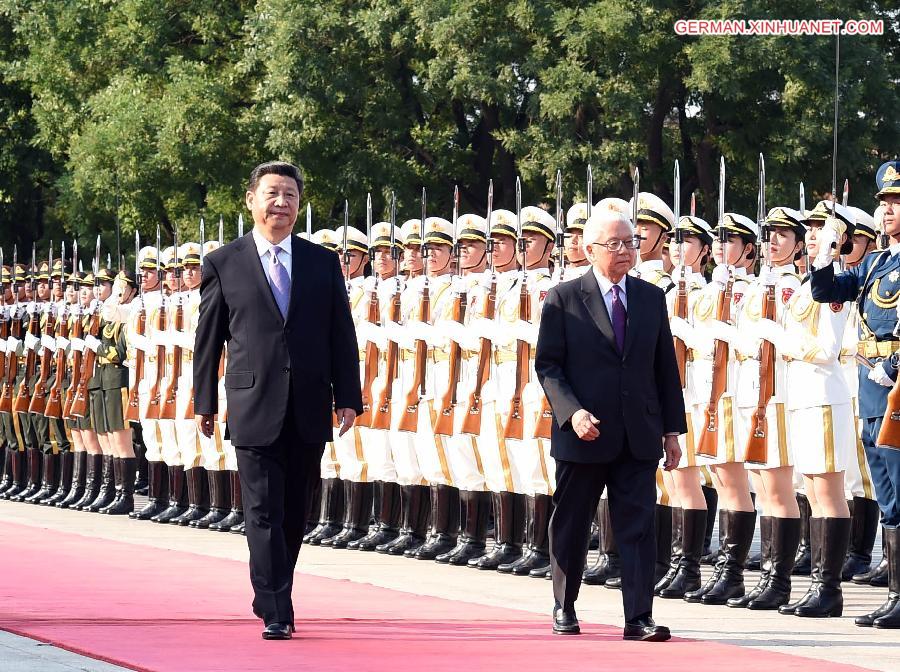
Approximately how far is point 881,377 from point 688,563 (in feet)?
6.63

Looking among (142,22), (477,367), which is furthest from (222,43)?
(477,367)

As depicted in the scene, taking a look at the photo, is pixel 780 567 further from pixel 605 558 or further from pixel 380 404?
pixel 380 404

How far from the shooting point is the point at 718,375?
1062 cm

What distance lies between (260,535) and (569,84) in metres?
15.7

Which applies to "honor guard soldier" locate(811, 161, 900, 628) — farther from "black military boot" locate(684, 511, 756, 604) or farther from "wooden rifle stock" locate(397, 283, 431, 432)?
"wooden rifle stock" locate(397, 283, 431, 432)

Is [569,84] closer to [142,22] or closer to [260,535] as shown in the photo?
[142,22]

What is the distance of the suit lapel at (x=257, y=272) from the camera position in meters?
8.55

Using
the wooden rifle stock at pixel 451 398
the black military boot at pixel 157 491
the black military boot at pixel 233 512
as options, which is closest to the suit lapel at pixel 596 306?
the wooden rifle stock at pixel 451 398

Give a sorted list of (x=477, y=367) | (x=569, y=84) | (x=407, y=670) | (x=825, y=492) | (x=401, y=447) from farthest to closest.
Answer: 1. (x=569, y=84)
2. (x=401, y=447)
3. (x=477, y=367)
4. (x=825, y=492)
5. (x=407, y=670)

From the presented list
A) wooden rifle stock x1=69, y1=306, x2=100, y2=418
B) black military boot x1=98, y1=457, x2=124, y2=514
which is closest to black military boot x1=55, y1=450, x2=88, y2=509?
wooden rifle stock x1=69, y1=306, x2=100, y2=418

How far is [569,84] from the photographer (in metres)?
23.6

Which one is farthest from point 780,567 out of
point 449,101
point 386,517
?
point 449,101

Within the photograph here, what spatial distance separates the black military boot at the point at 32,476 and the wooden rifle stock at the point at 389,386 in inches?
277

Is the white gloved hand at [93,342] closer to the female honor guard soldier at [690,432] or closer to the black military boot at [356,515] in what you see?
the black military boot at [356,515]
